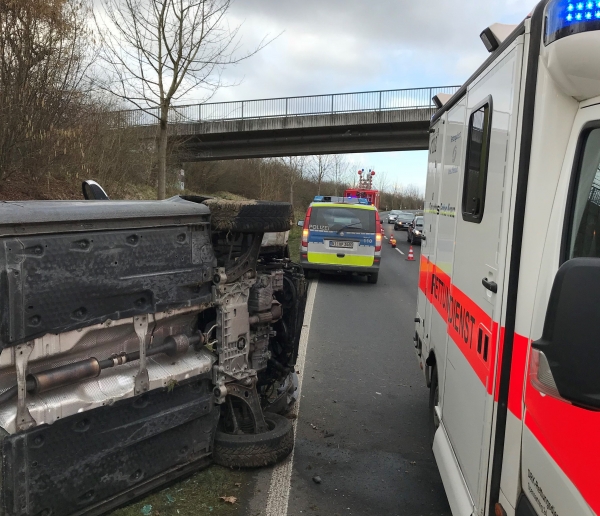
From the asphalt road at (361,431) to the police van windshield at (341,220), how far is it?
4.28 meters

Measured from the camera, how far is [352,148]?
2953cm

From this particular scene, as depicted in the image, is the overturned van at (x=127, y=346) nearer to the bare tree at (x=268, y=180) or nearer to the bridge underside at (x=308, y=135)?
the bridge underside at (x=308, y=135)

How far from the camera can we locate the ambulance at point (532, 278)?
1.47 m

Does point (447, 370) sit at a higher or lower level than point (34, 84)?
lower

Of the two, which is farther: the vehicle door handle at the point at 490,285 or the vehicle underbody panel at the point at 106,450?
the vehicle underbody panel at the point at 106,450

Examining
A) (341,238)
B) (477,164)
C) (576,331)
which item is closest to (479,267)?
(477,164)

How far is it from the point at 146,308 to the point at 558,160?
2.30 metres

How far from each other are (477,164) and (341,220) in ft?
34.2

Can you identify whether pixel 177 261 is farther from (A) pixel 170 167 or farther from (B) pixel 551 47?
(A) pixel 170 167

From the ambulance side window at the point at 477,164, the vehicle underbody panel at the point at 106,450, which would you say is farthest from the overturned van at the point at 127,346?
the ambulance side window at the point at 477,164

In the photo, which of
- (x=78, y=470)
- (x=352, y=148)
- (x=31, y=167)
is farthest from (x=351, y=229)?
(x=352, y=148)

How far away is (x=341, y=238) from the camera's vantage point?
13383mm

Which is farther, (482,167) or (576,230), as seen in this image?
(482,167)

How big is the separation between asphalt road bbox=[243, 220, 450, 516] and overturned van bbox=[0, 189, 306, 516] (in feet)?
1.34
